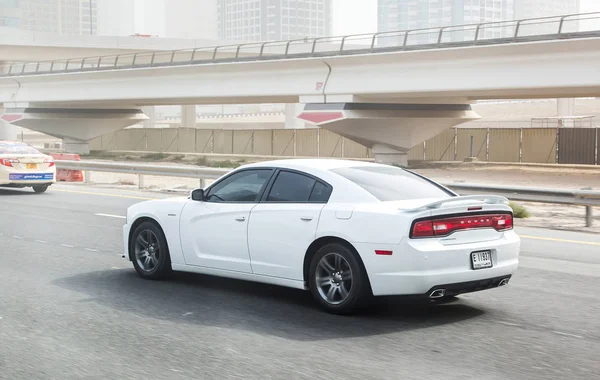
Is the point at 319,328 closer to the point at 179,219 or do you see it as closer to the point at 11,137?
the point at 179,219

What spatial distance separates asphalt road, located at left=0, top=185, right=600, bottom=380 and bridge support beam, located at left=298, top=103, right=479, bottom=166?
30090mm

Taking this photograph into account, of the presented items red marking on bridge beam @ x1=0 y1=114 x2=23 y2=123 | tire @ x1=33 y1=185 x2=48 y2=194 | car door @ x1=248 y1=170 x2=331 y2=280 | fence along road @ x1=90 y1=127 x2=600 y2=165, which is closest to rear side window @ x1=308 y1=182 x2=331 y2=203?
car door @ x1=248 y1=170 x2=331 y2=280

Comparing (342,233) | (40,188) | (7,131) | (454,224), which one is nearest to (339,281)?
(342,233)

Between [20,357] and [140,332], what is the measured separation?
1085 millimetres

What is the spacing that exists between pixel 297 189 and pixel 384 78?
31438mm

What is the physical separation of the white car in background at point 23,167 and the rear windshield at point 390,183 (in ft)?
51.7

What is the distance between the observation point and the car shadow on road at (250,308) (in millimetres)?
7320

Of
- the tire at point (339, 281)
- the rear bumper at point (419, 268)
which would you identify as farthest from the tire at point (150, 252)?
the rear bumper at point (419, 268)

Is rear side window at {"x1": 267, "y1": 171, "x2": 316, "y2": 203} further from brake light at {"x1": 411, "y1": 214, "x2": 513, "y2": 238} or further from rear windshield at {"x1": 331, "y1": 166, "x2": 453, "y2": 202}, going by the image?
brake light at {"x1": 411, "y1": 214, "x2": 513, "y2": 238}

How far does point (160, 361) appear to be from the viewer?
6.21m

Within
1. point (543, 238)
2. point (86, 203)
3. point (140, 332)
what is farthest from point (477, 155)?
point (140, 332)

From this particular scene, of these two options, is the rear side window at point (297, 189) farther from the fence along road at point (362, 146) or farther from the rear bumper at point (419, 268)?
the fence along road at point (362, 146)

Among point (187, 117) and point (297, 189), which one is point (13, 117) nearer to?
point (187, 117)

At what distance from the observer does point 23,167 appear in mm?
22453
